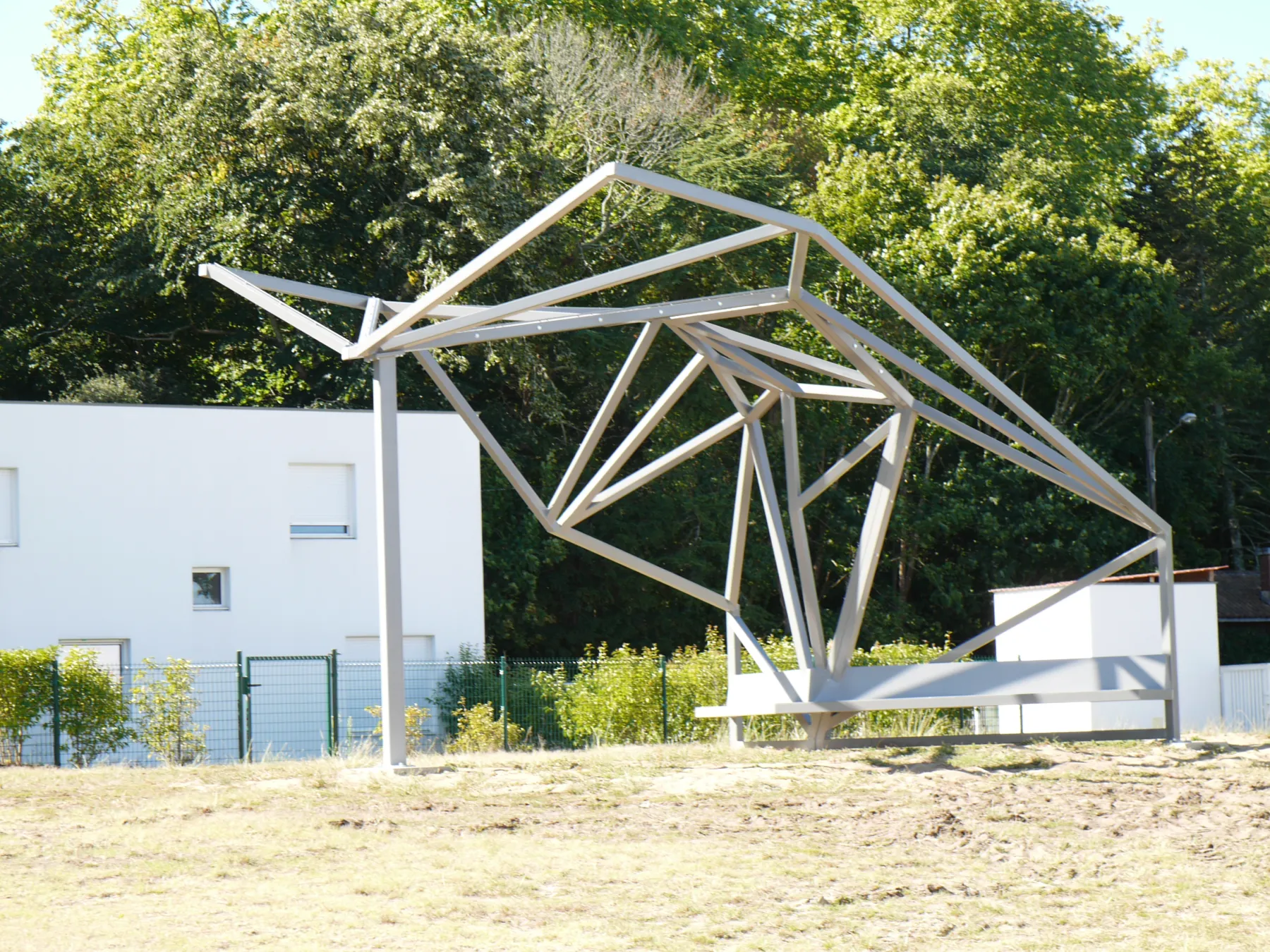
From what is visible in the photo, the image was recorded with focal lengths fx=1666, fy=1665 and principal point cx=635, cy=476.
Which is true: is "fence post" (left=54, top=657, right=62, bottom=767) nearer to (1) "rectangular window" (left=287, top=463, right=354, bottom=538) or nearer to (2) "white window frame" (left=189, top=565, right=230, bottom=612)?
(2) "white window frame" (left=189, top=565, right=230, bottom=612)

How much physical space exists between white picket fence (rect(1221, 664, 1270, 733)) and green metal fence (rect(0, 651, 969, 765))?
167 inches

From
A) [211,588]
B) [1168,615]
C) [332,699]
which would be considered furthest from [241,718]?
[1168,615]

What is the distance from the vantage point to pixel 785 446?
16.7m

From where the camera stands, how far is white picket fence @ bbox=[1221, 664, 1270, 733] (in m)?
25.7

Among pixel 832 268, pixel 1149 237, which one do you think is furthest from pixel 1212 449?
pixel 832 268

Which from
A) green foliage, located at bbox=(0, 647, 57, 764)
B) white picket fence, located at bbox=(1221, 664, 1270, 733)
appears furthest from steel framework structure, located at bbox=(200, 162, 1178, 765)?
white picket fence, located at bbox=(1221, 664, 1270, 733)

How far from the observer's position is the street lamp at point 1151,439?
38.0 meters

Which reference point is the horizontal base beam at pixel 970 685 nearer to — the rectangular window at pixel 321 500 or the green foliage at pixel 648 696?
the green foliage at pixel 648 696

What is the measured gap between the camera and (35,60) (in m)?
44.3

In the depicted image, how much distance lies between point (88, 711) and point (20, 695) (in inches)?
35.1

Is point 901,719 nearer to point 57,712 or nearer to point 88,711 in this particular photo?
point 88,711

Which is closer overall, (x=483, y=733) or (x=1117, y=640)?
(x=1117, y=640)

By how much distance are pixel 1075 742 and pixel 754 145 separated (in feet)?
79.8

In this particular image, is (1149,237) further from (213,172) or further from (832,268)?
(213,172)
